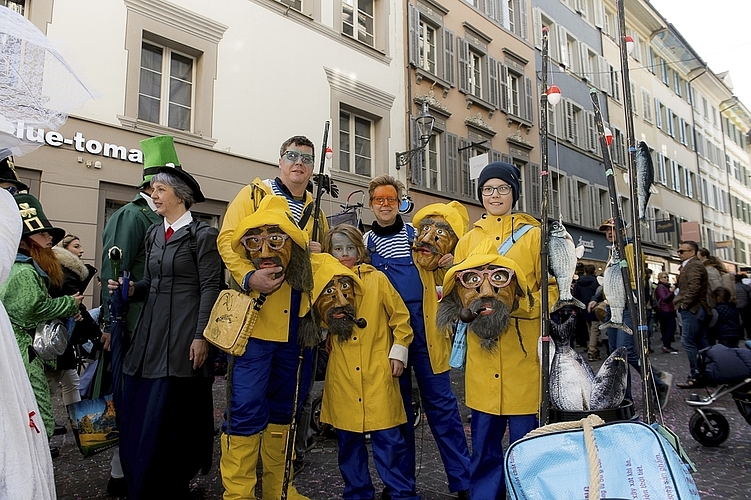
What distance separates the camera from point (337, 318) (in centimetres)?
306

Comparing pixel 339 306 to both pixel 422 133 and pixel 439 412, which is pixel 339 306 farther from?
pixel 422 133

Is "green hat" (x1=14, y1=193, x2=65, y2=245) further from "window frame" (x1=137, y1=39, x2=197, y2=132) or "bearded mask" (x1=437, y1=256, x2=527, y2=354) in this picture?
"window frame" (x1=137, y1=39, x2=197, y2=132)

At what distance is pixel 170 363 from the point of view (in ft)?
9.82

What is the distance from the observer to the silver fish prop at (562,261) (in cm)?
252

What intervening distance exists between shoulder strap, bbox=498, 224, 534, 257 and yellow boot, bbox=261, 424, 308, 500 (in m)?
1.58

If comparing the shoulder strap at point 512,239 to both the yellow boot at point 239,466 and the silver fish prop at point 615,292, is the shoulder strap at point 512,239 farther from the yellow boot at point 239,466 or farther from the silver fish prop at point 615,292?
the yellow boot at point 239,466

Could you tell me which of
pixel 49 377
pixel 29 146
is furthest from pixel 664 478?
pixel 49 377

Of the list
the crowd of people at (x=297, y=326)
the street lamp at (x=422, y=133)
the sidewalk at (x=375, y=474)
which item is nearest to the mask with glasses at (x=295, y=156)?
the crowd of people at (x=297, y=326)

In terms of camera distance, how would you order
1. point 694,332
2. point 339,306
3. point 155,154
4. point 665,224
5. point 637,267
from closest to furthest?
1. point 637,267
2. point 339,306
3. point 155,154
4. point 694,332
5. point 665,224

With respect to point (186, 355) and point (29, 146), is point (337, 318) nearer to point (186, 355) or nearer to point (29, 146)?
point (186, 355)

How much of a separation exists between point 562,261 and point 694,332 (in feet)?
18.8

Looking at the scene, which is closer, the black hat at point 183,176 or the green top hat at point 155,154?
the black hat at point 183,176

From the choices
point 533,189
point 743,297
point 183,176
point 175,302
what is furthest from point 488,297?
point 533,189

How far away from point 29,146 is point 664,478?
7.85 ft
